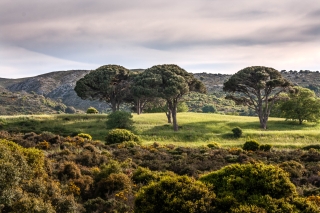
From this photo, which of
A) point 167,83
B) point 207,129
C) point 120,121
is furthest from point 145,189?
point 207,129

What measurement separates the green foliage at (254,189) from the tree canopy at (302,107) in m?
44.5

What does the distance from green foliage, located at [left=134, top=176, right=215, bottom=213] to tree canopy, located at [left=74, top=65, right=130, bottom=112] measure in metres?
45.3

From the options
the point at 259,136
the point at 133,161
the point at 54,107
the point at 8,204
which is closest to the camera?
the point at 8,204

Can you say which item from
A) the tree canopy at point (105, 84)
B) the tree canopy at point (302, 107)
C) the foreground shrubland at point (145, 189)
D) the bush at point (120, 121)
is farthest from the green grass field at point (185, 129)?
the foreground shrubland at point (145, 189)

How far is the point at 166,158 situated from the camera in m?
Answer: 24.0

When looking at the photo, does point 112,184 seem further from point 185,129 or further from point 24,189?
point 185,129

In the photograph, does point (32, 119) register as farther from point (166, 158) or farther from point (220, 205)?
point (220, 205)

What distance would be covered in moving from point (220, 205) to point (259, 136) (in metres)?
32.9

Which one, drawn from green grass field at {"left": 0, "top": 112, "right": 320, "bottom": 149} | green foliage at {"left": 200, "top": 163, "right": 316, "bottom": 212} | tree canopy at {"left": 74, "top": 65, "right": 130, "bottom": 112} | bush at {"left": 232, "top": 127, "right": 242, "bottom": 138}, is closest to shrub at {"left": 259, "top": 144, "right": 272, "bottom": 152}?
green grass field at {"left": 0, "top": 112, "right": 320, "bottom": 149}

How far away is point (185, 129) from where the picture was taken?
46.2 meters

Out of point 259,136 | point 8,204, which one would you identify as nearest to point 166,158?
point 8,204

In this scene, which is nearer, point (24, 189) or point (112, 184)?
point (24, 189)

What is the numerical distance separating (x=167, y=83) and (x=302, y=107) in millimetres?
26050

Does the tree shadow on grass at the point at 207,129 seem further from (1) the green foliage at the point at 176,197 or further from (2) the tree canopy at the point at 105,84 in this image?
(1) the green foliage at the point at 176,197
